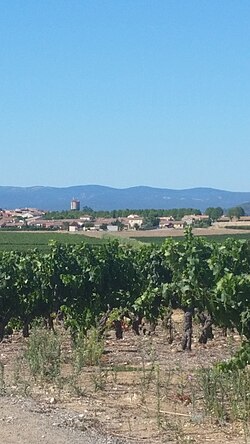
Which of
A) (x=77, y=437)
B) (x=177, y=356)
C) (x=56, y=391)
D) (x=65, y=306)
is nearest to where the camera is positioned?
(x=77, y=437)

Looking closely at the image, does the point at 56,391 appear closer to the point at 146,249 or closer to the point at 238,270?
the point at 238,270

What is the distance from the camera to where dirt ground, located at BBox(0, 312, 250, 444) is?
751 cm

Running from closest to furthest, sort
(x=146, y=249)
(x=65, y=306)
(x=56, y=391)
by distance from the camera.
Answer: (x=56, y=391)
(x=65, y=306)
(x=146, y=249)

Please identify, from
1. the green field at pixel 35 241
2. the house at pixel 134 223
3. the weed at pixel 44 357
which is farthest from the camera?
the house at pixel 134 223

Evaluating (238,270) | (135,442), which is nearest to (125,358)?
(238,270)

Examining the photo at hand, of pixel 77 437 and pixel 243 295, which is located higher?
pixel 243 295

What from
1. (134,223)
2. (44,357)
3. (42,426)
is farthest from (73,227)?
(42,426)

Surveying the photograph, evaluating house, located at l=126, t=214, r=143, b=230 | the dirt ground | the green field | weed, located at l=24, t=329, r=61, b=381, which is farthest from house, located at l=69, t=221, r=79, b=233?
weed, located at l=24, t=329, r=61, b=381

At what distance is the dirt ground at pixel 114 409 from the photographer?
7508 mm

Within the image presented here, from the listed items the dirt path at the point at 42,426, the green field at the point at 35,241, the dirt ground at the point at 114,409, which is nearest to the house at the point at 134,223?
the green field at the point at 35,241

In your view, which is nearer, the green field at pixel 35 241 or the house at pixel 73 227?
the green field at pixel 35 241

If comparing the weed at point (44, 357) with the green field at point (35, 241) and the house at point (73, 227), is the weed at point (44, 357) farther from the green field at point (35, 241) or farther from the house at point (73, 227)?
the house at point (73, 227)

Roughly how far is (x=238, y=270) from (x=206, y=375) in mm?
4301

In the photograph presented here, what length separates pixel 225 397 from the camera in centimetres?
860
